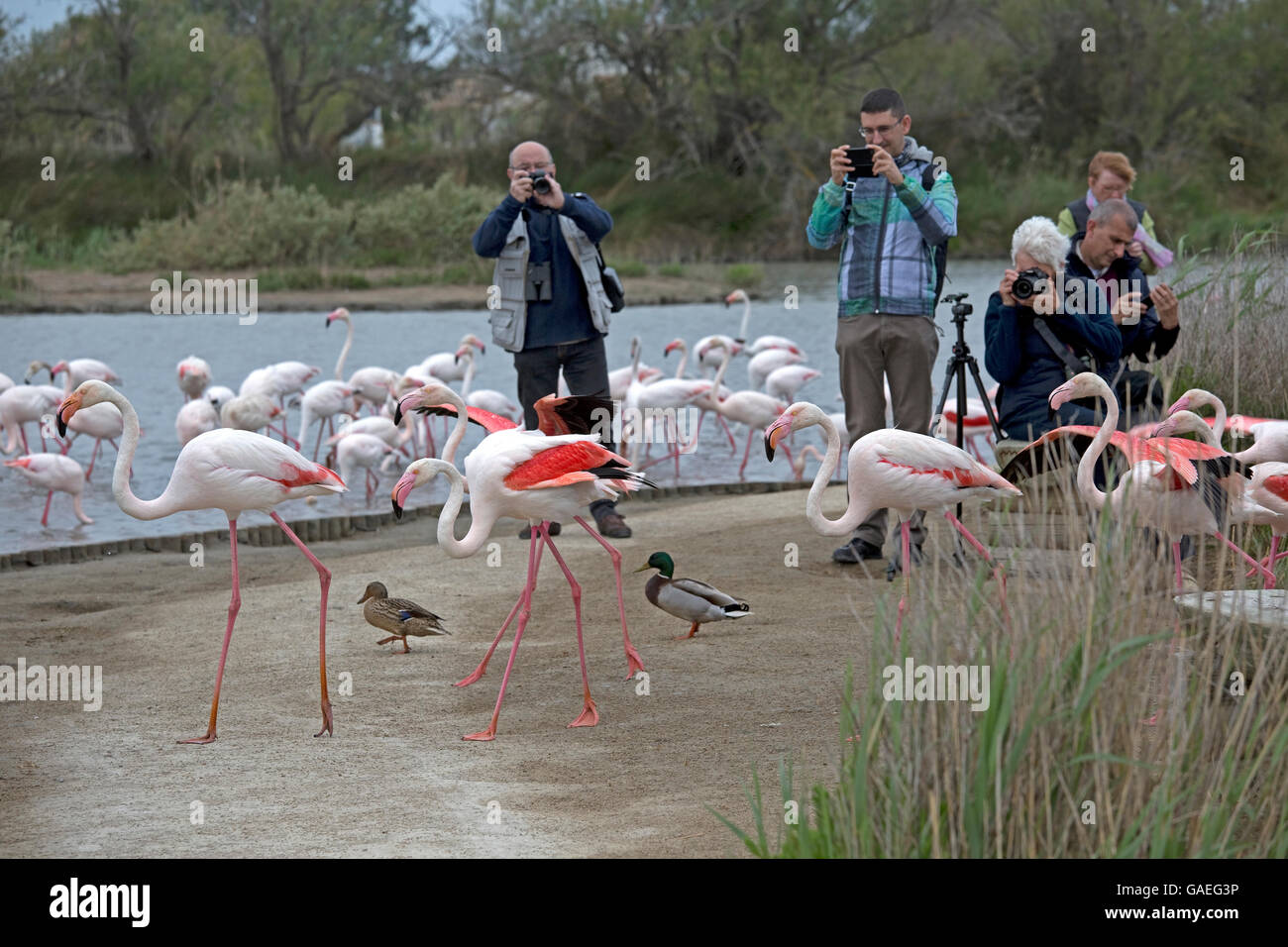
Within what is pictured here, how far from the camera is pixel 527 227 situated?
8711 mm

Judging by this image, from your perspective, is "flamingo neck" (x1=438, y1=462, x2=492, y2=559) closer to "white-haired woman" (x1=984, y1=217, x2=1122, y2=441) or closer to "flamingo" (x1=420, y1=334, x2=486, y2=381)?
"white-haired woman" (x1=984, y1=217, x2=1122, y2=441)

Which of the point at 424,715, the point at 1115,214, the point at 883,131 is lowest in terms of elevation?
the point at 424,715

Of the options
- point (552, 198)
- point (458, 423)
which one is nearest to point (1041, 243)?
point (458, 423)

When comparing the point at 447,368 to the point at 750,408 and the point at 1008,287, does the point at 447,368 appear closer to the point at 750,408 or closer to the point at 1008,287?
the point at 750,408

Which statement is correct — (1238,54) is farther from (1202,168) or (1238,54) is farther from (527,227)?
(527,227)

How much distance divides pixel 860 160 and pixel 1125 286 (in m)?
1.29

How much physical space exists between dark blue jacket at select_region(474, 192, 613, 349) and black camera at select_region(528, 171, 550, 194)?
0.71 ft

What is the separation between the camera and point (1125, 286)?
6.86m

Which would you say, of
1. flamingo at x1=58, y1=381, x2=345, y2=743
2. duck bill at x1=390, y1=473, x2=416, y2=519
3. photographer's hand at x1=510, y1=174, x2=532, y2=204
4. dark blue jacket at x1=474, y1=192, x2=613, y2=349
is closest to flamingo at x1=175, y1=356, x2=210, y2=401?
dark blue jacket at x1=474, y1=192, x2=613, y2=349

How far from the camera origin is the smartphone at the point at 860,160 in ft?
23.3

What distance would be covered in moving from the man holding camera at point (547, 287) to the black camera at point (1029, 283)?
2.66 m
